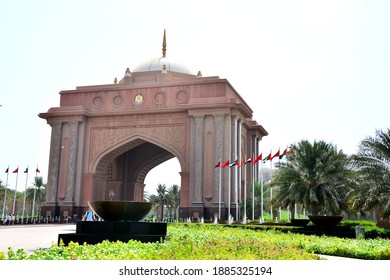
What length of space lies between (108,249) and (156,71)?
29051mm

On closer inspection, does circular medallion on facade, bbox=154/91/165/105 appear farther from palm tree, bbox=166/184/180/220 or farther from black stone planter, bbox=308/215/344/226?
palm tree, bbox=166/184/180/220

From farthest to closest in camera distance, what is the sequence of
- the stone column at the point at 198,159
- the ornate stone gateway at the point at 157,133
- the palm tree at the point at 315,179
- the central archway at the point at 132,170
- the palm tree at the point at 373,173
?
the central archway at the point at 132,170
the ornate stone gateway at the point at 157,133
the stone column at the point at 198,159
the palm tree at the point at 315,179
the palm tree at the point at 373,173

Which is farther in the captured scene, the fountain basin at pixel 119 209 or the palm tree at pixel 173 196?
the palm tree at pixel 173 196

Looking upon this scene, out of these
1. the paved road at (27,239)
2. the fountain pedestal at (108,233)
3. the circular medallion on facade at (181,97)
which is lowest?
the paved road at (27,239)

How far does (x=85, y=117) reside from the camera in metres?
32.1

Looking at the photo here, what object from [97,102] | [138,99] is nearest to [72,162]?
[97,102]

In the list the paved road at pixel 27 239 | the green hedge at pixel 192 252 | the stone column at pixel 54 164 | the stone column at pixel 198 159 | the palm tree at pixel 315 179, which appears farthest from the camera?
the stone column at pixel 54 164

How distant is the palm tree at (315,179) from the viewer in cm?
1998

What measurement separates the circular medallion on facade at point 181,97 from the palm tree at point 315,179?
11.0 meters

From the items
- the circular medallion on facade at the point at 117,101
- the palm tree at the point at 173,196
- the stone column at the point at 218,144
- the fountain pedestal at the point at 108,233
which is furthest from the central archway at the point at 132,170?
the fountain pedestal at the point at 108,233

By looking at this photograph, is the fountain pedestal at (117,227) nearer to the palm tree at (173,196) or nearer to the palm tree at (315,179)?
the palm tree at (315,179)

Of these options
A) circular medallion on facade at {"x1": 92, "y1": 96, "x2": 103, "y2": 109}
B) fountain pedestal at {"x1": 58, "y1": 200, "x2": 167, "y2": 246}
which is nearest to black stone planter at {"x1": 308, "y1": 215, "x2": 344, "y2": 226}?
fountain pedestal at {"x1": 58, "y1": 200, "x2": 167, "y2": 246}

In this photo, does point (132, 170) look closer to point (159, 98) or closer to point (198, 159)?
point (159, 98)
